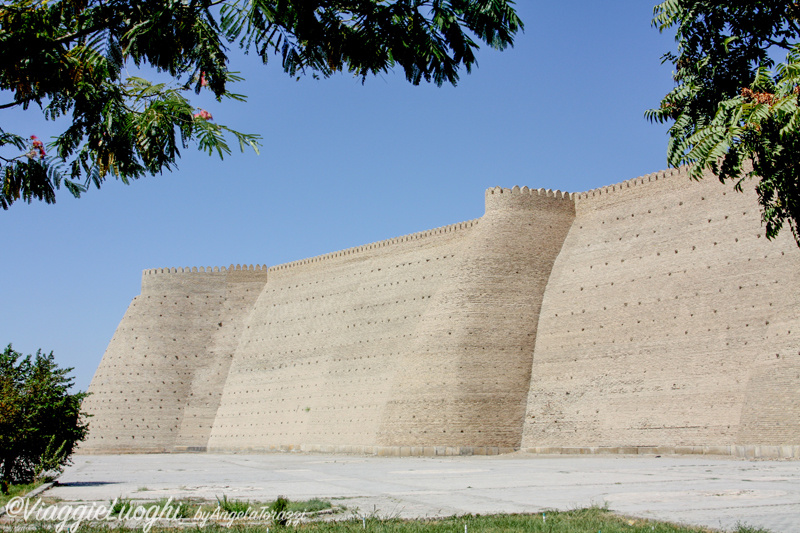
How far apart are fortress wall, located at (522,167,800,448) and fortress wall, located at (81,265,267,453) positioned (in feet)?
63.2

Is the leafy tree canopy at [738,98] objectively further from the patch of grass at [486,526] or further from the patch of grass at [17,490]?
the patch of grass at [17,490]

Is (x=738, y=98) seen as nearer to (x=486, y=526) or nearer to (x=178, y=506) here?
(x=486, y=526)

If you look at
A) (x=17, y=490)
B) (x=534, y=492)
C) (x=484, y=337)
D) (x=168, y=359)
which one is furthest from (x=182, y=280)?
(x=534, y=492)

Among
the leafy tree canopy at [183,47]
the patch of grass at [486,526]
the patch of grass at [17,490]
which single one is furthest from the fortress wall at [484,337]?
the leafy tree canopy at [183,47]

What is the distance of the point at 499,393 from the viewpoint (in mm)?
26703

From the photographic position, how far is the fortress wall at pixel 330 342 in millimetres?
31891

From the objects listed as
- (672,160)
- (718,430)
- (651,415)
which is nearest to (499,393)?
(651,415)

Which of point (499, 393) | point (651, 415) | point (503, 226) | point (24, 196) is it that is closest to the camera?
point (24, 196)

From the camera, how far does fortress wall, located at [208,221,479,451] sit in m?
31.9

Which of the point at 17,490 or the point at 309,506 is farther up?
the point at 309,506

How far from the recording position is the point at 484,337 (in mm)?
27281

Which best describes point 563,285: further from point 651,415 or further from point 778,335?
point 778,335

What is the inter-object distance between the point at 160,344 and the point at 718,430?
2779cm

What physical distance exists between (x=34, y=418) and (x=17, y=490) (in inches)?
82.1
